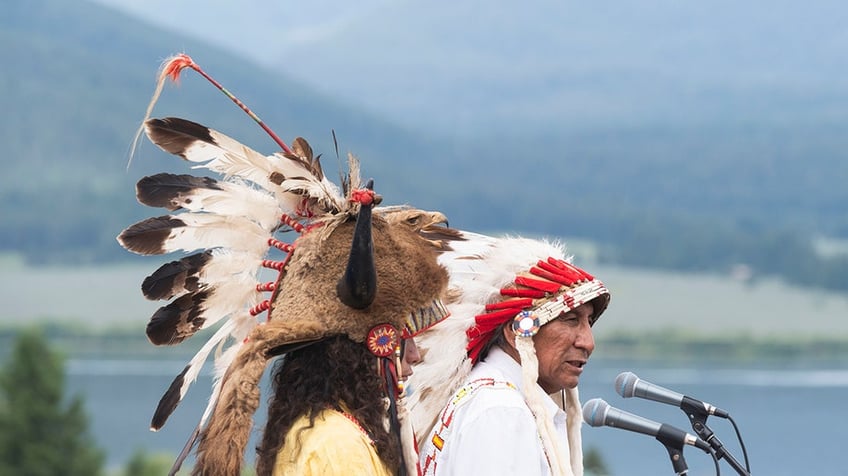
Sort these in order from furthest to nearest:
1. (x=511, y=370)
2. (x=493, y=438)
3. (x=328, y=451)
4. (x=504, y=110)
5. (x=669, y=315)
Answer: (x=504, y=110) → (x=669, y=315) → (x=511, y=370) → (x=493, y=438) → (x=328, y=451)

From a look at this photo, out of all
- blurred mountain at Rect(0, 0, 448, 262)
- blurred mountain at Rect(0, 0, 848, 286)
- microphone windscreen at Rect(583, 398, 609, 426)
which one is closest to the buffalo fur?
microphone windscreen at Rect(583, 398, 609, 426)

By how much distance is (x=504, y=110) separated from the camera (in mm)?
74000

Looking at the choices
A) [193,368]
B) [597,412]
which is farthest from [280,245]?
[597,412]

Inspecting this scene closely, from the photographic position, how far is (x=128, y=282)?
183 feet

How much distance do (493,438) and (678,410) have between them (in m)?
26.5

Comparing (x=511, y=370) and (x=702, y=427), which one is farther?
(x=702, y=427)

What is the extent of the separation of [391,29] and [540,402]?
258 ft

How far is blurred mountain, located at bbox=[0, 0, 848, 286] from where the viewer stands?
55688 millimetres

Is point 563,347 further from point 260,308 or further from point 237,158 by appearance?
point 237,158

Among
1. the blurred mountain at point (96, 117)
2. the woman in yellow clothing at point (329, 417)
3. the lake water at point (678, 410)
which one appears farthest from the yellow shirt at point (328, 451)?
the blurred mountain at point (96, 117)

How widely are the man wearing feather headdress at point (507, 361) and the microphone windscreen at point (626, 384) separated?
118 millimetres

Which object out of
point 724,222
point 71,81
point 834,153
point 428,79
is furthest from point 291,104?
point 834,153

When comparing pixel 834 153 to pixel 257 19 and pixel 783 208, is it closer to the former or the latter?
pixel 783 208

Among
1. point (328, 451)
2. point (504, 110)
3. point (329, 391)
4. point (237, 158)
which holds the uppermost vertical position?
point (504, 110)
